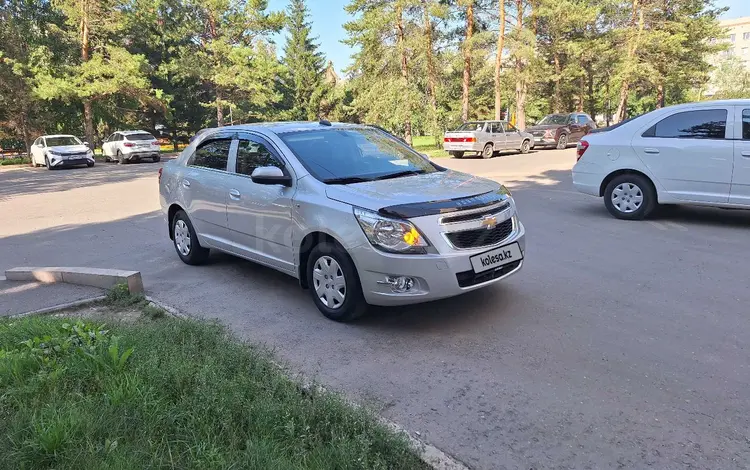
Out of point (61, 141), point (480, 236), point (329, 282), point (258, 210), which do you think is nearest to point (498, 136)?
point (61, 141)

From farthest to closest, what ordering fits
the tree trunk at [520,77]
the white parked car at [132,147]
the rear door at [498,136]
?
1. the tree trunk at [520,77]
2. the white parked car at [132,147]
3. the rear door at [498,136]

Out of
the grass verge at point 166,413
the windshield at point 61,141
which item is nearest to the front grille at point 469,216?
the grass verge at point 166,413

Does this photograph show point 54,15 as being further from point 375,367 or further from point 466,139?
point 375,367

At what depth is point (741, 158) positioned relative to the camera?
729 cm

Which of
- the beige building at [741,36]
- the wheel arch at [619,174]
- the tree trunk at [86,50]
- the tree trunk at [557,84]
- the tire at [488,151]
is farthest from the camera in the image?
the beige building at [741,36]

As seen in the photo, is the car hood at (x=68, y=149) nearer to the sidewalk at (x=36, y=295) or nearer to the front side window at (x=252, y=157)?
the sidewalk at (x=36, y=295)

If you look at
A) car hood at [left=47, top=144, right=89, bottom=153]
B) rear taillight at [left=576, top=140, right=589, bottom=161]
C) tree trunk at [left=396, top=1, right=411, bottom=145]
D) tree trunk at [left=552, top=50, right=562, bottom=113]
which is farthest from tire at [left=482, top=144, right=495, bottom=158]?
car hood at [left=47, top=144, right=89, bottom=153]

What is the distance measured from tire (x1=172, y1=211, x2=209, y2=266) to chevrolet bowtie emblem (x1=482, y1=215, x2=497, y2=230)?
3.72 m

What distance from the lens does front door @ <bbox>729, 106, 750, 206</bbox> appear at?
23.9ft

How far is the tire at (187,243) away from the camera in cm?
660

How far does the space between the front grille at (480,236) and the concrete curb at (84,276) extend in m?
3.26

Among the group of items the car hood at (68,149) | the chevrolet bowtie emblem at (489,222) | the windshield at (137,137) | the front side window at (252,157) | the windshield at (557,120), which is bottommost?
the chevrolet bowtie emblem at (489,222)

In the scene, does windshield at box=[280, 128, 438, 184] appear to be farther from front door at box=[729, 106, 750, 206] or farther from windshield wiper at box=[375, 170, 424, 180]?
front door at box=[729, 106, 750, 206]

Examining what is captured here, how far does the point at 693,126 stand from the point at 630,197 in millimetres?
A: 1322
